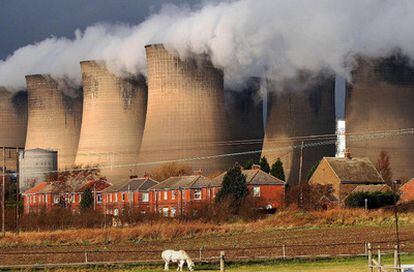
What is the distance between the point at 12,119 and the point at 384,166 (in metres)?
27.0

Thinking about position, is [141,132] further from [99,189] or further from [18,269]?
[18,269]

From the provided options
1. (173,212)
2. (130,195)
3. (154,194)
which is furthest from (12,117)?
(173,212)

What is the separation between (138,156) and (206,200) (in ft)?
38.7

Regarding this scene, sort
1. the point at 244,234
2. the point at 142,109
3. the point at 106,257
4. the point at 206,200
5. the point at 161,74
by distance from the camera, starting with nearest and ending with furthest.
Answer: the point at 106,257 < the point at 244,234 < the point at 206,200 < the point at 161,74 < the point at 142,109

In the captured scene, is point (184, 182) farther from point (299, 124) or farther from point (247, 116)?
point (247, 116)

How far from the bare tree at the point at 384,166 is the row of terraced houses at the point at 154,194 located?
207 inches

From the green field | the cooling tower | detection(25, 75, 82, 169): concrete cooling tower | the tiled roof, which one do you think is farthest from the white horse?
the cooling tower

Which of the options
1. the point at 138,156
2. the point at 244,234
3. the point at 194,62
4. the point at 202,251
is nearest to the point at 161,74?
the point at 194,62

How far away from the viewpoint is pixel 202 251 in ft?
77.2

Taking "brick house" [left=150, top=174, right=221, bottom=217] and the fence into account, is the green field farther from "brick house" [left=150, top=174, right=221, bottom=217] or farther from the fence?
"brick house" [left=150, top=174, right=221, bottom=217]

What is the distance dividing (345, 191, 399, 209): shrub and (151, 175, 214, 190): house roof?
7119mm

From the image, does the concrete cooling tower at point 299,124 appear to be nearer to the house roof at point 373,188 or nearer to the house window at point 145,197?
the house roof at point 373,188

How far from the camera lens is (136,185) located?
49.2 metres

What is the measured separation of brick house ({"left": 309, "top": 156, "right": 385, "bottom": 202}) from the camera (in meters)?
46.0
